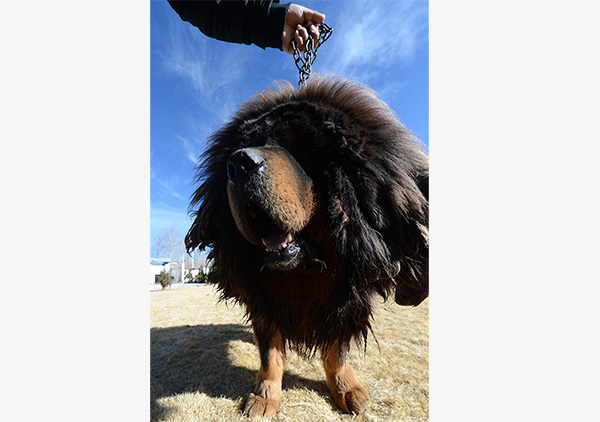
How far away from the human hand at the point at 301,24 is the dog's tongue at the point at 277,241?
2.55ft

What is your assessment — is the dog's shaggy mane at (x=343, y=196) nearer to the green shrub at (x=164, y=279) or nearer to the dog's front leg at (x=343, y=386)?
the dog's front leg at (x=343, y=386)

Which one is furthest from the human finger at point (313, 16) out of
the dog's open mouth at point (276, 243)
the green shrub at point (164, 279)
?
the green shrub at point (164, 279)

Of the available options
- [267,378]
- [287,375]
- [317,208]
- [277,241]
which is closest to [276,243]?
[277,241]

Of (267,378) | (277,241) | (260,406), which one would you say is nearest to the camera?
(277,241)

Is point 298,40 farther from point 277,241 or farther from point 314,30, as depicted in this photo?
point 277,241

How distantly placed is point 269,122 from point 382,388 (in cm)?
142

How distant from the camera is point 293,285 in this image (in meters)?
0.93

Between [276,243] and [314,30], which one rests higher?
[314,30]

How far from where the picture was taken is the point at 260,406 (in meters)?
1.26

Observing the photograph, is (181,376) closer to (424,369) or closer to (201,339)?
(201,339)

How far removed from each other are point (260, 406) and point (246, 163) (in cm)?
120

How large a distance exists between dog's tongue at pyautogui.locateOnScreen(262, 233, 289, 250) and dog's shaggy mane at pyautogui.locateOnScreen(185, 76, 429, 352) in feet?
0.48

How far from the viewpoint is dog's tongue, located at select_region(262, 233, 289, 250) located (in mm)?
800

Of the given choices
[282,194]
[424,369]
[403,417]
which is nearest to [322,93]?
[282,194]
